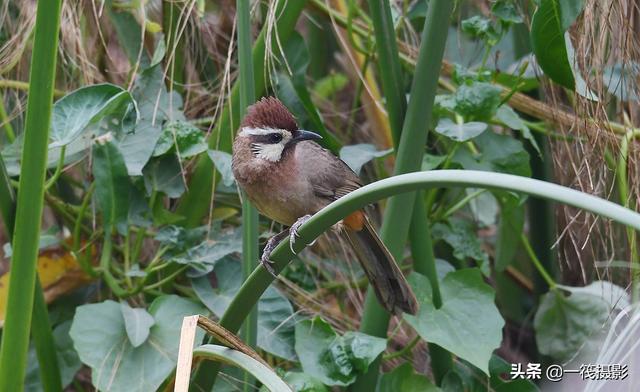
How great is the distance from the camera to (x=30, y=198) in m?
2.06

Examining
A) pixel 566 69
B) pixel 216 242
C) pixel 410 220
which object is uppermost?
pixel 566 69

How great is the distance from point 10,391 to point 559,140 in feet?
5.64

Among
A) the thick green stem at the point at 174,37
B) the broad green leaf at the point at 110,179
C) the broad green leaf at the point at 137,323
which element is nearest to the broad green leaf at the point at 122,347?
the broad green leaf at the point at 137,323

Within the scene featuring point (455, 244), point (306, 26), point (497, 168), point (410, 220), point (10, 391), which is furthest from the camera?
point (306, 26)

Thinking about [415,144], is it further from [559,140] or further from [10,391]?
[10,391]

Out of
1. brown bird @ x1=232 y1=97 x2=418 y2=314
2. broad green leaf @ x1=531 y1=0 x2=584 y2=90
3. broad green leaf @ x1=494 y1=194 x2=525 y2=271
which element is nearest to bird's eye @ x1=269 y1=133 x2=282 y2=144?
brown bird @ x1=232 y1=97 x2=418 y2=314

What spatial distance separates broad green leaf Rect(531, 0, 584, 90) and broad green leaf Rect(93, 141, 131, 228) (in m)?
1.17

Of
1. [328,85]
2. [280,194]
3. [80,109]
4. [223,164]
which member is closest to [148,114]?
[223,164]

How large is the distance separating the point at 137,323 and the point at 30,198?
59 cm

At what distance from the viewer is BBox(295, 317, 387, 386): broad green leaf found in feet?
7.65

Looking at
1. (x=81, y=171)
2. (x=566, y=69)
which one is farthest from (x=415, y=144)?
(x=81, y=171)

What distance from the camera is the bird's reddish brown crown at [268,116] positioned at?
93.0 inches

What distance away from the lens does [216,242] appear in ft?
9.11

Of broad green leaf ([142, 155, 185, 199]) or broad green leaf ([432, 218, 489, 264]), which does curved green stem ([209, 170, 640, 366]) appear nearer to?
broad green leaf ([142, 155, 185, 199])
